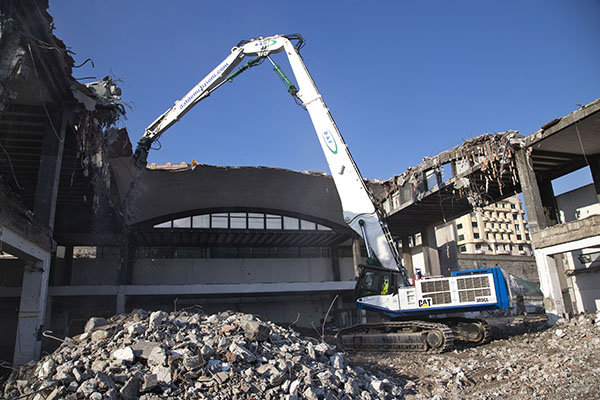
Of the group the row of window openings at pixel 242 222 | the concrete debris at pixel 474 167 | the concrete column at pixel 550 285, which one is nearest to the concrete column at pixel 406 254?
the row of window openings at pixel 242 222

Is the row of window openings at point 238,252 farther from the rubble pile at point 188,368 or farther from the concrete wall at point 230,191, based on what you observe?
the rubble pile at point 188,368

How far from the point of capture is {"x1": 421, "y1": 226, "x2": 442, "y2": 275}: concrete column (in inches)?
944

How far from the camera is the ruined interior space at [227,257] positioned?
6.88 metres

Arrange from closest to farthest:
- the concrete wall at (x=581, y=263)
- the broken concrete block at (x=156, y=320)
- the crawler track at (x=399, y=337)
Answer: the broken concrete block at (x=156, y=320)
the crawler track at (x=399, y=337)
the concrete wall at (x=581, y=263)

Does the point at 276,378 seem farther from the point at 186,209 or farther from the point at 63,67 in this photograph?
the point at 186,209

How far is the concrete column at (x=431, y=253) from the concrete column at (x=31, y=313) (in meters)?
19.1

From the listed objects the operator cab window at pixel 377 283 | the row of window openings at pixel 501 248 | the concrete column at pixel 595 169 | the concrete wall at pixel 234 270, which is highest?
the row of window openings at pixel 501 248

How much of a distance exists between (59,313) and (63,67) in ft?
51.9

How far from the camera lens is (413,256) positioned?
2612 centimetres

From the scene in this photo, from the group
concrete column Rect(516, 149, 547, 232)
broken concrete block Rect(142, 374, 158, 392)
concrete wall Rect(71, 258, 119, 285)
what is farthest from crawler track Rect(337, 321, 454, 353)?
concrete wall Rect(71, 258, 119, 285)

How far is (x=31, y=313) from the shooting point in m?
10.4

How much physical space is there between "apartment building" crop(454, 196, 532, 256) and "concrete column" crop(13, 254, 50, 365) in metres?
72.7

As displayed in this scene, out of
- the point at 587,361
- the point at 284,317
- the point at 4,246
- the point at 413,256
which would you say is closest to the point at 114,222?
the point at 284,317

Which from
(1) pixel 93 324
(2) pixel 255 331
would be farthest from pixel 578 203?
(1) pixel 93 324
